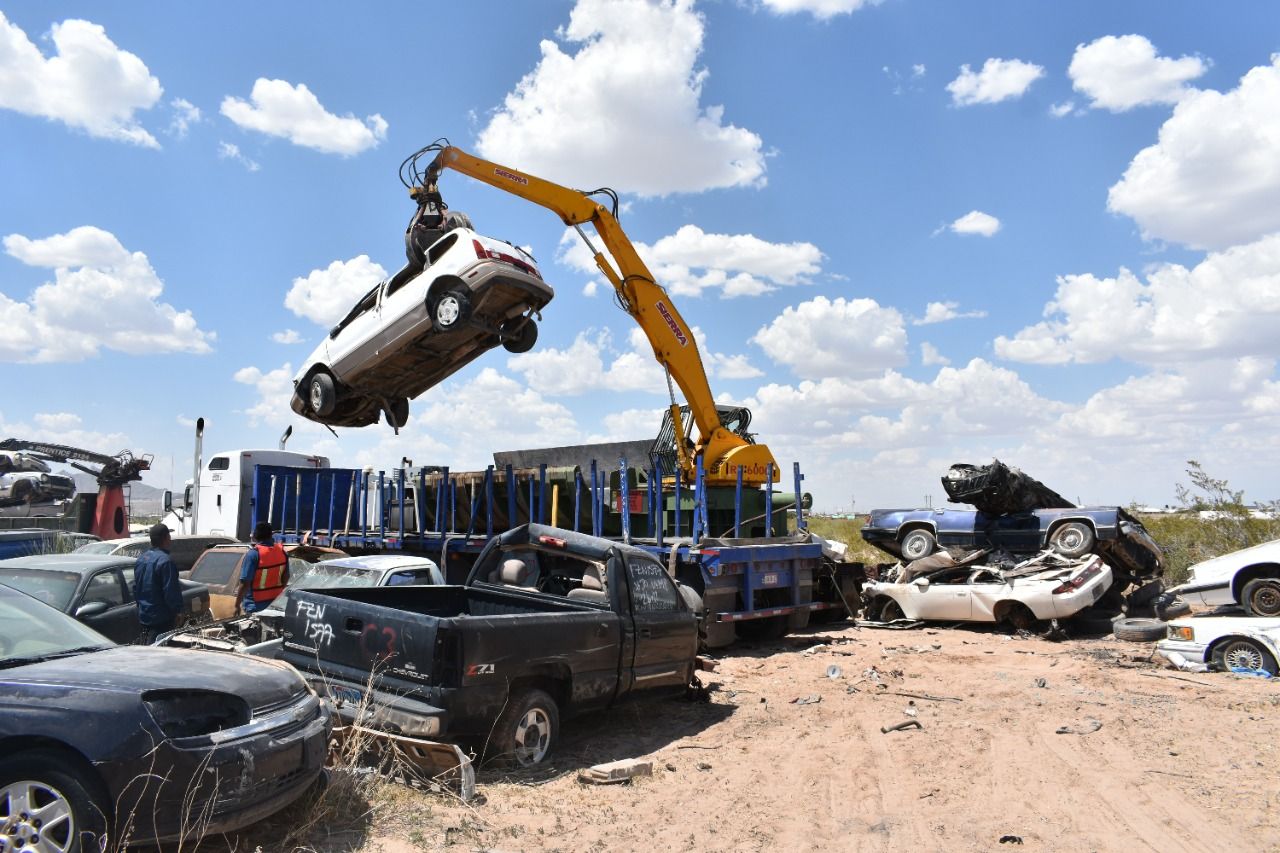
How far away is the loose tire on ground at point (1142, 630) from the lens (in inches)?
452

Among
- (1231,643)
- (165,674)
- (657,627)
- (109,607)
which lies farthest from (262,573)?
(1231,643)

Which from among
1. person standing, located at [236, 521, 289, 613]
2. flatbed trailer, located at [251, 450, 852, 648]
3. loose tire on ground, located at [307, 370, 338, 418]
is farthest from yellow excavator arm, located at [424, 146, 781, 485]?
person standing, located at [236, 521, 289, 613]

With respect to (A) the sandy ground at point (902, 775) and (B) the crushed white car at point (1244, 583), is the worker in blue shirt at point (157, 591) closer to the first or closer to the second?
(A) the sandy ground at point (902, 775)

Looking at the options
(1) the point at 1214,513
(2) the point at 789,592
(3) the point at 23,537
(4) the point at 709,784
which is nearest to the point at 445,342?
(2) the point at 789,592

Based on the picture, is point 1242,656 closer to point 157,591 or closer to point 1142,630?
point 1142,630

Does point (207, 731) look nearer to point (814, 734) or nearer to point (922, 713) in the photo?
point (814, 734)

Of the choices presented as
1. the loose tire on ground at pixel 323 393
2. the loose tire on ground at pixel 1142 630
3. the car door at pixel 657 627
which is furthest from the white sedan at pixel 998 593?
the loose tire on ground at pixel 323 393

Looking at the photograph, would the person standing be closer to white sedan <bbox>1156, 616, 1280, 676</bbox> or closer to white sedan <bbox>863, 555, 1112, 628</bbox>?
white sedan <bbox>863, 555, 1112, 628</bbox>

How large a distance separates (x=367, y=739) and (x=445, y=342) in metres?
7.60

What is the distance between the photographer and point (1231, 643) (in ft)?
31.2

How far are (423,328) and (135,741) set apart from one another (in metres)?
8.65

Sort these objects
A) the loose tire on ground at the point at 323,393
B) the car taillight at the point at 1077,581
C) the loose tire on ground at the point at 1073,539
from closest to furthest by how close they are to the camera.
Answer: the car taillight at the point at 1077,581 < the loose tire on ground at the point at 1073,539 < the loose tire on ground at the point at 323,393

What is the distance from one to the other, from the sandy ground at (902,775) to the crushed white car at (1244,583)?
98.2 inches

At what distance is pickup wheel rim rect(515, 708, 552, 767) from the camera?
5.93m
